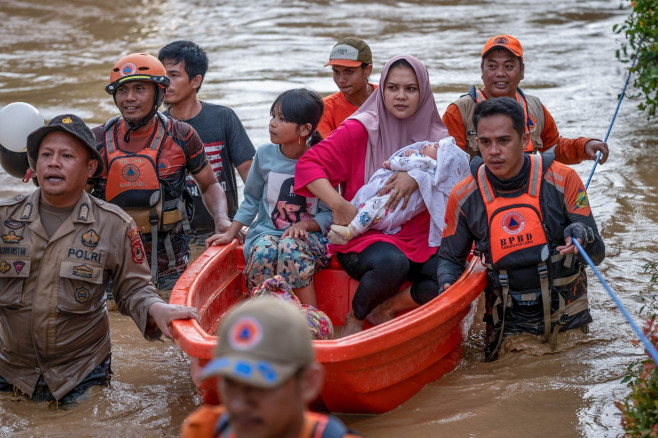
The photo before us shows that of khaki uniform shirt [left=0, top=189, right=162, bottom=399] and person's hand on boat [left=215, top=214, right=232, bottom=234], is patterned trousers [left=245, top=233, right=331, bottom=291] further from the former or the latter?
khaki uniform shirt [left=0, top=189, right=162, bottom=399]

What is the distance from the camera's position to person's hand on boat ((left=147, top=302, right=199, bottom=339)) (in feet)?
13.8

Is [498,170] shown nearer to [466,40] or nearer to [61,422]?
[61,422]

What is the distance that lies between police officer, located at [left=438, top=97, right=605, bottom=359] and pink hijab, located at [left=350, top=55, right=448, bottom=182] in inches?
23.4

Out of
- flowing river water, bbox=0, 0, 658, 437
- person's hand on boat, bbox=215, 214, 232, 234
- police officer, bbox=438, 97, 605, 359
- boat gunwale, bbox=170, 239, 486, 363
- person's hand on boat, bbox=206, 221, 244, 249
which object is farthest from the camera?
person's hand on boat, bbox=215, 214, 232, 234

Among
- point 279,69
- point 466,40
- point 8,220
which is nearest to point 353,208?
point 8,220

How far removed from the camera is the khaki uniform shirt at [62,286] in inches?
163

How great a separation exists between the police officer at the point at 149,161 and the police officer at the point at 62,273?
1.02 metres

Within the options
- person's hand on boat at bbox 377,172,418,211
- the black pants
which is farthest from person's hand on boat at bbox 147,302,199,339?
person's hand on boat at bbox 377,172,418,211

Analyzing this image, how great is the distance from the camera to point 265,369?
2135 mm

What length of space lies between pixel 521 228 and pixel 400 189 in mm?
781

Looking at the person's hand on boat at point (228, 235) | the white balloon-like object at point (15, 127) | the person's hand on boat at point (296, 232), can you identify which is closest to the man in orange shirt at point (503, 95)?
the person's hand on boat at point (296, 232)

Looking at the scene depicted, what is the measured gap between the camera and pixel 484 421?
165 inches

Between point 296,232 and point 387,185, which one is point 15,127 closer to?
point 296,232

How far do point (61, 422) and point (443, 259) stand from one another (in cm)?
221
